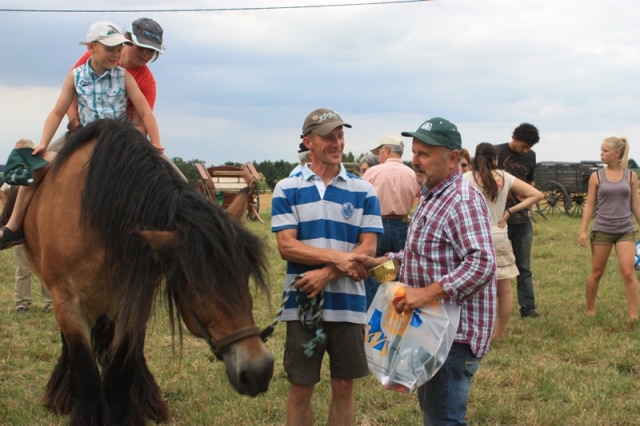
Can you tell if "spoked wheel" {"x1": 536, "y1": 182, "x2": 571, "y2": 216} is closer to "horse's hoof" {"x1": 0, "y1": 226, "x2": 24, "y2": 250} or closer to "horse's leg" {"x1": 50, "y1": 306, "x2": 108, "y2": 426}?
"horse's hoof" {"x1": 0, "y1": 226, "x2": 24, "y2": 250}

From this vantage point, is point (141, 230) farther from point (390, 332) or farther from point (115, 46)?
point (115, 46)

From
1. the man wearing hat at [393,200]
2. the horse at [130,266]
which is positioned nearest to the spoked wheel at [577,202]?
the man wearing hat at [393,200]

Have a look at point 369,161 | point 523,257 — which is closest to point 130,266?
point 523,257

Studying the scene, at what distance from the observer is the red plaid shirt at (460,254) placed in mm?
2961

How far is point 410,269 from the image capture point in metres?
3.26

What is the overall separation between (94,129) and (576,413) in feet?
12.2

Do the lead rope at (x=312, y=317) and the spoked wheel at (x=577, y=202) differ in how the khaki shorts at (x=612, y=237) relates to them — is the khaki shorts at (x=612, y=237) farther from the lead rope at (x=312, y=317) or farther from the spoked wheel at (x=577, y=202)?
the spoked wheel at (x=577, y=202)

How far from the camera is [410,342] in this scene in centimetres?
310

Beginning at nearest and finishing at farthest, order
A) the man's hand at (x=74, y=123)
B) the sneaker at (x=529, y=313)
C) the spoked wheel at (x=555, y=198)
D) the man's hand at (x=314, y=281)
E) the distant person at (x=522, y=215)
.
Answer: the man's hand at (x=314, y=281)
the man's hand at (x=74, y=123)
the distant person at (x=522, y=215)
the sneaker at (x=529, y=313)
the spoked wheel at (x=555, y=198)

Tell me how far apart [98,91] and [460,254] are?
3.06 metres

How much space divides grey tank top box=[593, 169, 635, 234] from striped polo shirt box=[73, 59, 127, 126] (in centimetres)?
525

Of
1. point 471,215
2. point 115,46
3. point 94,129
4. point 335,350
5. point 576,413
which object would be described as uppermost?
point 115,46

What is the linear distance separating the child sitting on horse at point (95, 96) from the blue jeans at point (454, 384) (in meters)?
2.58

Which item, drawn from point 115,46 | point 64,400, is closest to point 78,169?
point 115,46
